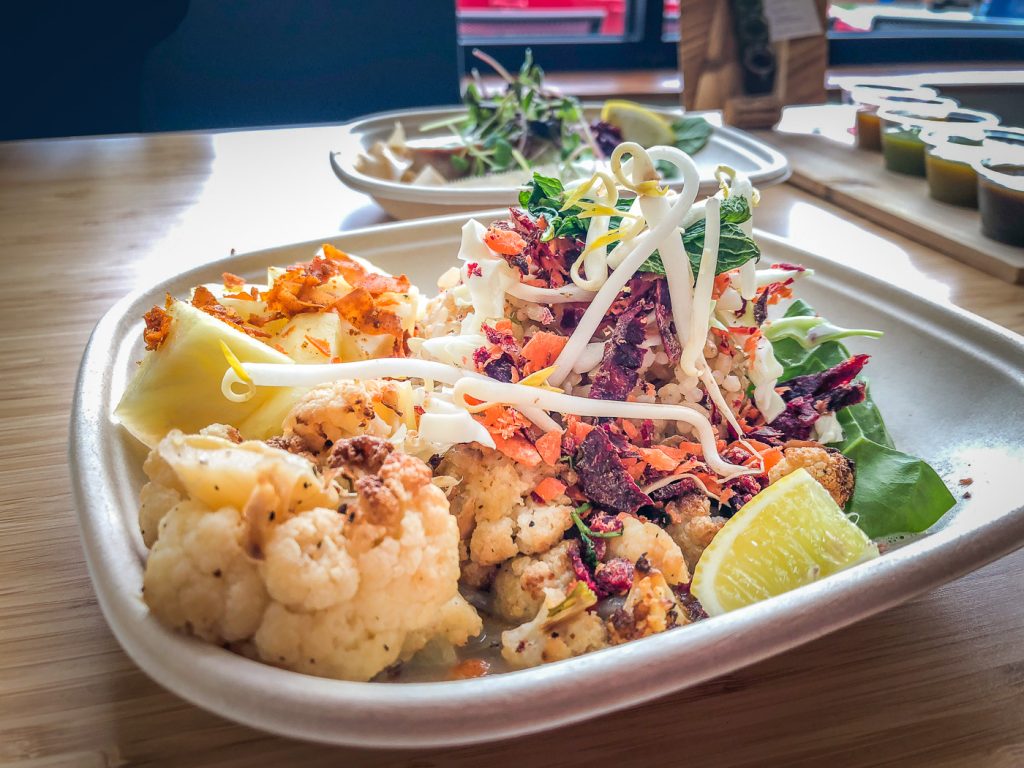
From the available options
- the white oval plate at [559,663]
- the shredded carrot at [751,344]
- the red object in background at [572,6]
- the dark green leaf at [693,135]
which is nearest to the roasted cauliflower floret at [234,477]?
the white oval plate at [559,663]

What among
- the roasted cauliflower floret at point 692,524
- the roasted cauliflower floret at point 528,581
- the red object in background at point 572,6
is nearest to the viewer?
the roasted cauliflower floret at point 528,581

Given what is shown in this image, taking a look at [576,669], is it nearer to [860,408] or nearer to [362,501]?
[362,501]

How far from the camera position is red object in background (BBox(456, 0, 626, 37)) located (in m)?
5.88

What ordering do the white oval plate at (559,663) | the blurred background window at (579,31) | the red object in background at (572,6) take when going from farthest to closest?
the red object in background at (572,6), the blurred background window at (579,31), the white oval plate at (559,663)

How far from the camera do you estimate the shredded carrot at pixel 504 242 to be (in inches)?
55.1

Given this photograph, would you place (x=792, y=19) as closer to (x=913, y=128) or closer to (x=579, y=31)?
(x=913, y=128)

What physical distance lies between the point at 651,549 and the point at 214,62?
188 inches

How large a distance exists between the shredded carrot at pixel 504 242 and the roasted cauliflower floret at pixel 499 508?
0.37 m

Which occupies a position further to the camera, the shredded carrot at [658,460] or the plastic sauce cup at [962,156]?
the plastic sauce cup at [962,156]

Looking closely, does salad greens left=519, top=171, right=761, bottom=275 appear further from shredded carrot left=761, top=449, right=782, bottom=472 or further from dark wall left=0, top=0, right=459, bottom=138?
dark wall left=0, top=0, right=459, bottom=138

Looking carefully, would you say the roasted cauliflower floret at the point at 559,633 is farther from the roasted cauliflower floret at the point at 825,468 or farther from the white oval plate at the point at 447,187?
the white oval plate at the point at 447,187

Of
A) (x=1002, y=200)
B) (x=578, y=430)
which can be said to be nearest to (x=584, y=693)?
(x=578, y=430)

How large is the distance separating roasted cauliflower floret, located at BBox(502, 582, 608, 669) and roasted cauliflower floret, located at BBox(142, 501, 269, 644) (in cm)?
32

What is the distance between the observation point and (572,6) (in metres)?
5.96
